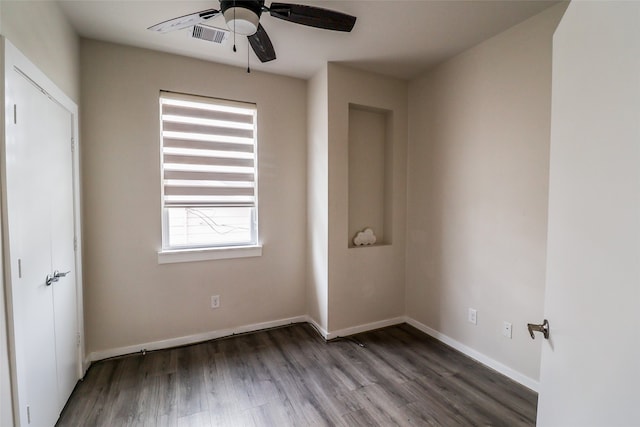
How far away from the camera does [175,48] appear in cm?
254

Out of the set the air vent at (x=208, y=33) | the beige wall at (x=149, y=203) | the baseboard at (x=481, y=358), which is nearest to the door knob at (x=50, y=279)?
the beige wall at (x=149, y=203)

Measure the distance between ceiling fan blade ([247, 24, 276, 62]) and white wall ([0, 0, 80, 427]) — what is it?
114cm

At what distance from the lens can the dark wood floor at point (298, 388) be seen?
6.15ft

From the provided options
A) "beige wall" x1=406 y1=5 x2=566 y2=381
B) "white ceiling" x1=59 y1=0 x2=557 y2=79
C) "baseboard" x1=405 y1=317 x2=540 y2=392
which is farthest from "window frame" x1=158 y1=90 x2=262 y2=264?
"baseboard" x1=405 y1=317 x2=540 y2=392

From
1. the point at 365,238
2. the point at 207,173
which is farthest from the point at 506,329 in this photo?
the point at 207,173

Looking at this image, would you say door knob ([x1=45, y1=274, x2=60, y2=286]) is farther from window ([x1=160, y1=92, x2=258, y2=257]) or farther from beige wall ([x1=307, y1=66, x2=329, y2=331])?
beige wall ([x1=307, y1=66, x2=329, y2=331])

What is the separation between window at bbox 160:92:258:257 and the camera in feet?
8.95

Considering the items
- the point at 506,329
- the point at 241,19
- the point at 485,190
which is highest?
the point at 241,19

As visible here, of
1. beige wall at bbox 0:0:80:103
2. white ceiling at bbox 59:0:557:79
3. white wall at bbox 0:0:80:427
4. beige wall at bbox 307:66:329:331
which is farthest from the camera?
beige wall at bbox 307:66:329:331

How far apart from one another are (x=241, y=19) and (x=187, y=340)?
275 centimetres

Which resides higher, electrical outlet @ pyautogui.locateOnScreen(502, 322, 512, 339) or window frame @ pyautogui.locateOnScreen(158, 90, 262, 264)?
window frame @ pyautogui.locateOnScreen(158, 90, 262, 264)

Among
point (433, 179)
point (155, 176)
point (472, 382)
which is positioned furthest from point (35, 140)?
point (472, 382)

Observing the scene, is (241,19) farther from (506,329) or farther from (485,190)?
(506,329)

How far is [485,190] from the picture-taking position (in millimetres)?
2473
